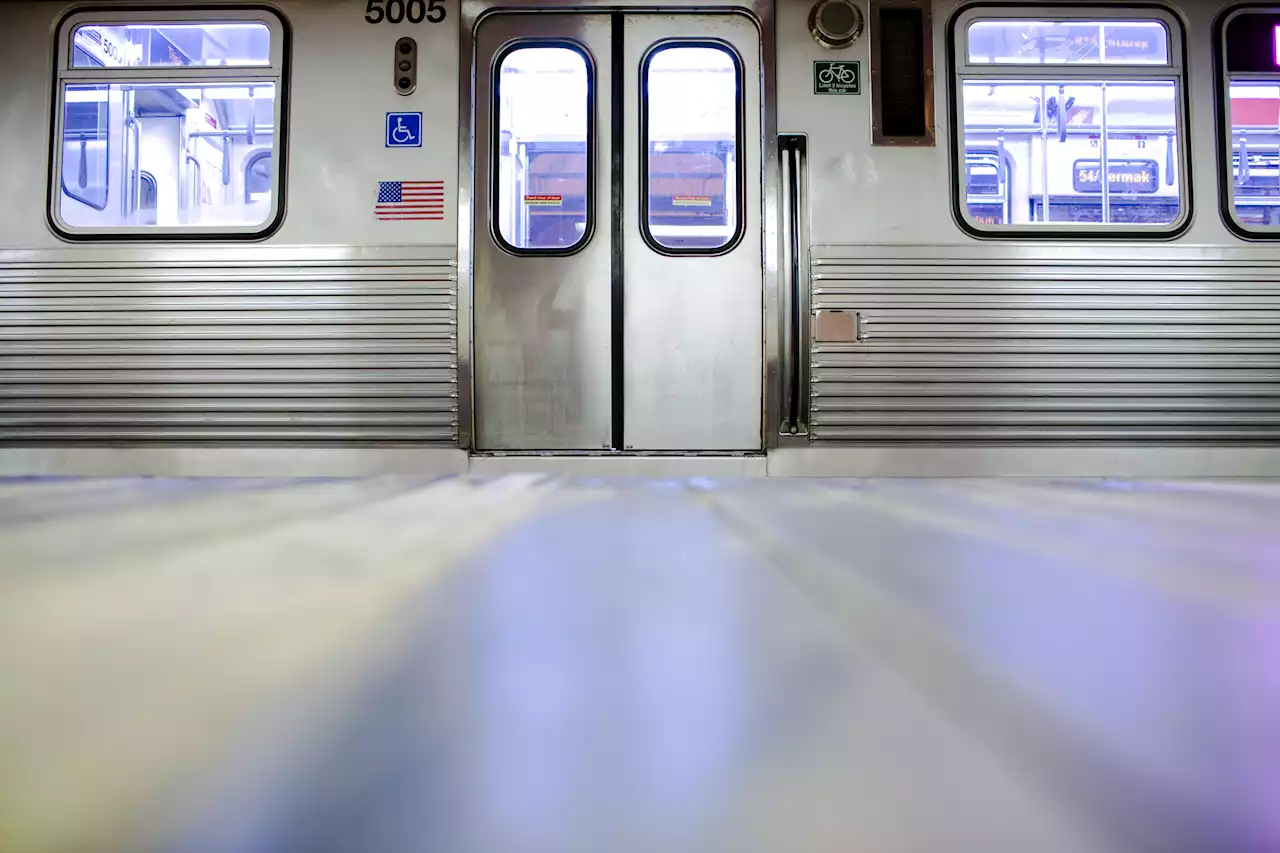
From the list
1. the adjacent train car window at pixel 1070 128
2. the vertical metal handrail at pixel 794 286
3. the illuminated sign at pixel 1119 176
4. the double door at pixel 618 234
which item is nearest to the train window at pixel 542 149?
the double door at pixel 618 234

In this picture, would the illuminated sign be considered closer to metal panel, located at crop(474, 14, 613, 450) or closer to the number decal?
metal panel, located at crop(474, 14, 613, 450)

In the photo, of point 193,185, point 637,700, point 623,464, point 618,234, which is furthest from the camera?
point 193,185

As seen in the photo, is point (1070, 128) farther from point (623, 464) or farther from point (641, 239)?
point (623, 464)

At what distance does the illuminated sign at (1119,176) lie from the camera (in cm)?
307

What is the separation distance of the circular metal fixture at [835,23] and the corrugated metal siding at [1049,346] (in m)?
0.81

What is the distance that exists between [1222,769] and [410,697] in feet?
1.07

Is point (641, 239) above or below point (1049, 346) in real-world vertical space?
above

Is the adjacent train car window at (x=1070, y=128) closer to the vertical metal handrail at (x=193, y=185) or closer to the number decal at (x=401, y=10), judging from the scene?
the number decal at (x=401, y=10)

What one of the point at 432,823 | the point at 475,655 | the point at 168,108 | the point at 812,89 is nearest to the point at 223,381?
the point at 168,108

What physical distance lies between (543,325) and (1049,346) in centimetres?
198

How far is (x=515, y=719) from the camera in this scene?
1.10ft

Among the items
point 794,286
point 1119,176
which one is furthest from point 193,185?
point 1119,176

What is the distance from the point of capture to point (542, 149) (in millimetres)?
3111

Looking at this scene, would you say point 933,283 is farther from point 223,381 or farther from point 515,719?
point 515,719
